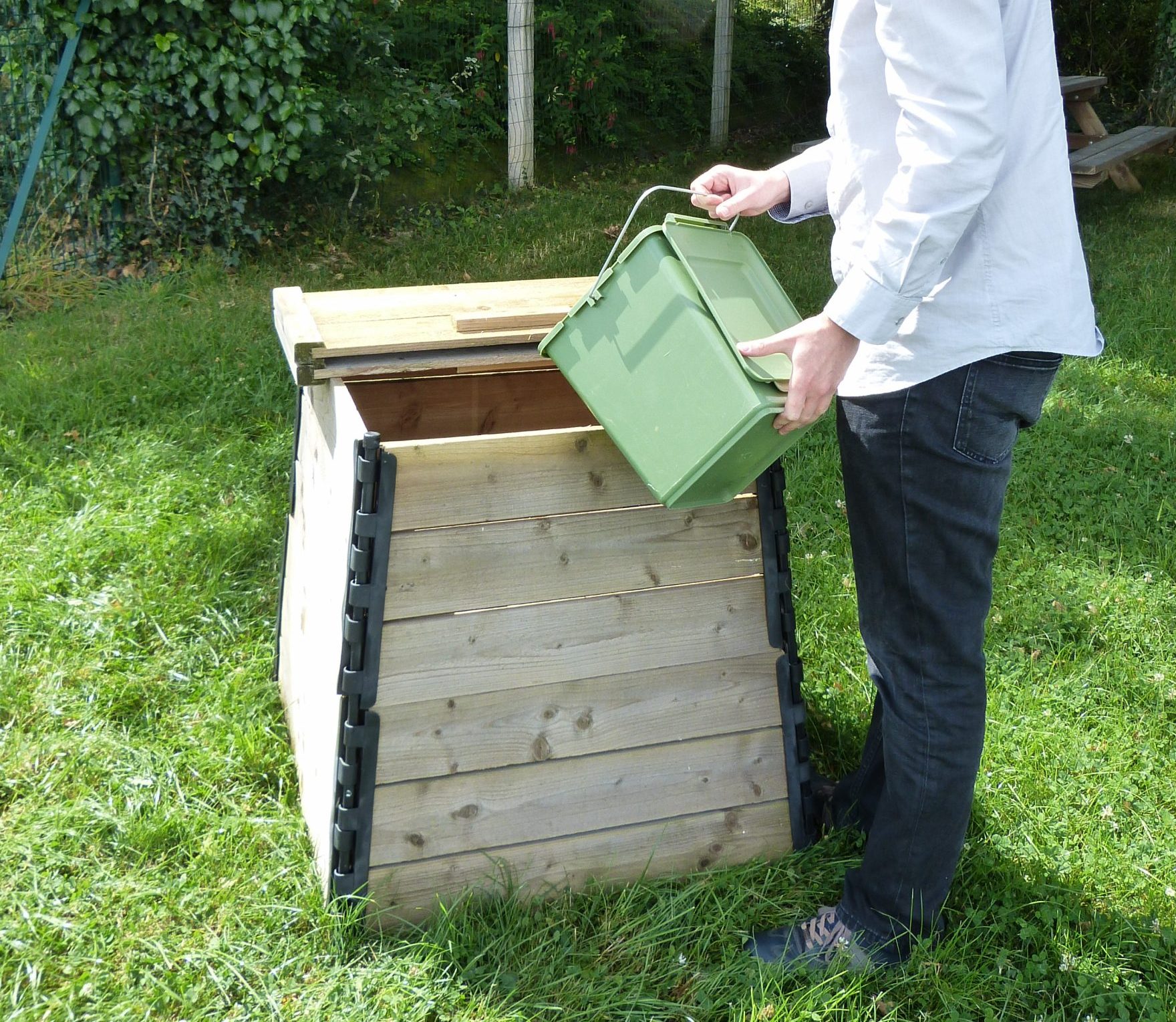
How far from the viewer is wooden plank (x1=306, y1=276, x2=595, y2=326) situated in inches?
93.5

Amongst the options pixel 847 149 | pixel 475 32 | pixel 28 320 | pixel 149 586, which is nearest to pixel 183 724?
pixel 149 586

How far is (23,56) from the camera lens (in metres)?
5.25

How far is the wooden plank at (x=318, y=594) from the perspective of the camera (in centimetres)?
206

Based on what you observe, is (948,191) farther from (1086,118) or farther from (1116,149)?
(1086,118)

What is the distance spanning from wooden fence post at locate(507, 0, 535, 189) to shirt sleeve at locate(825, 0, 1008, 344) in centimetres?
595

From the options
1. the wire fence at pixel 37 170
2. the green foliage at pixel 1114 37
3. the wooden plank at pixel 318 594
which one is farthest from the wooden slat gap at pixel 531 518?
the green foliage at pixel 1114 37

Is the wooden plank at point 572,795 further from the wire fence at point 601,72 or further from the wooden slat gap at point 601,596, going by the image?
the wire fence at point 601,72

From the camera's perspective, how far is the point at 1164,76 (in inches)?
383

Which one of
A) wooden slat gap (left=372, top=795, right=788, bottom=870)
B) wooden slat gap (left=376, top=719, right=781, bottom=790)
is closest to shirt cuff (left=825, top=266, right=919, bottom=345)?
wooden slat gap (left=376, top=719, right=781, bottom=790)

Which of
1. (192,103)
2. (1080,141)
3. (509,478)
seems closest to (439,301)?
(509,478)

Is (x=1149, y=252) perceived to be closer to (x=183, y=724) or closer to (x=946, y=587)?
(x=946, y=587)

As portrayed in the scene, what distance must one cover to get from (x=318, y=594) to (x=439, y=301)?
710 mm

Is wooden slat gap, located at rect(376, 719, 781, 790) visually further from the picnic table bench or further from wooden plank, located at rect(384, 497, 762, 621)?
the picnic table bench

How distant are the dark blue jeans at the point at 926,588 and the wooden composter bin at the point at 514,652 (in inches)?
12.3
